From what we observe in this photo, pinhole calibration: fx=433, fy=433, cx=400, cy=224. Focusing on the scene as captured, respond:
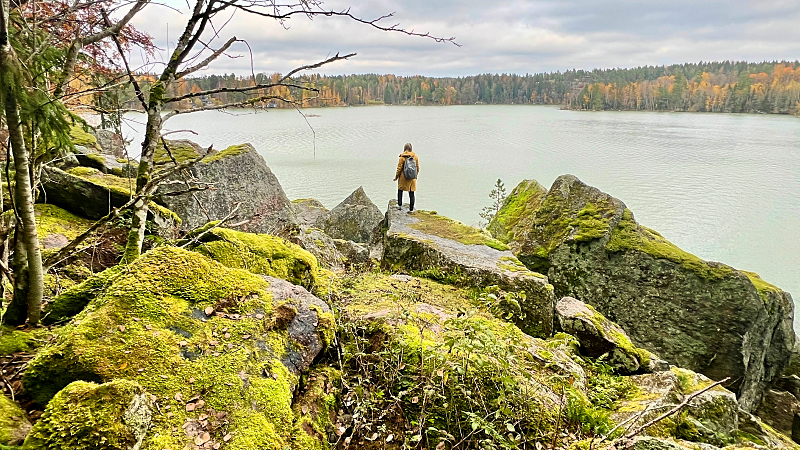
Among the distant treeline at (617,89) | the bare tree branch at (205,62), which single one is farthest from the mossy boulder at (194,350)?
the distant treeline at (617,89)

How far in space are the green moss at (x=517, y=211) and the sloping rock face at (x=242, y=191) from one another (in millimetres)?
5464

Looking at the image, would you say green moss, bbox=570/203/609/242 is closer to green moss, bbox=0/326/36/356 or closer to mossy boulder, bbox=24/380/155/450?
mossy boulder, bbox=24/380/155/450

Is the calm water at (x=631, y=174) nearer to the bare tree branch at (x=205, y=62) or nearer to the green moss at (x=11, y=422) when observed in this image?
the bare tree branch at (x=205, y=62)

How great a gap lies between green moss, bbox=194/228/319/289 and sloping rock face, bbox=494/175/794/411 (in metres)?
5.91

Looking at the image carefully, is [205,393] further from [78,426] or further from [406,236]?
[406,236]

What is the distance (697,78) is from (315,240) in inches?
6804

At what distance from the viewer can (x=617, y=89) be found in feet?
409

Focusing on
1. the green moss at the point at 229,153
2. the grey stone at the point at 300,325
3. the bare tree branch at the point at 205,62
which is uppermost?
the bare tree branch at the point at 205,62

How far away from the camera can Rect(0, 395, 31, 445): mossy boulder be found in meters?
2.09

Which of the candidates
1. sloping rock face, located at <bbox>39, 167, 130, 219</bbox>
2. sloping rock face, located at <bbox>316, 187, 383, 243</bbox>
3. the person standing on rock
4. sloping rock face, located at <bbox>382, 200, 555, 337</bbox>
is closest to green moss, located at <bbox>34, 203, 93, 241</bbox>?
sloping rock face, located at <bbox>39, 167, 130, 219</bbox>

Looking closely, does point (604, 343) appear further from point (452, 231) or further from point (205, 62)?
point (205, 62)

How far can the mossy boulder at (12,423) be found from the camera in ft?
6.86

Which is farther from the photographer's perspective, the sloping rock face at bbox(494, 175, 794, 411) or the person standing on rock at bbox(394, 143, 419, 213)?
the person standing on rock at bbox(394, 143, 419, 213)

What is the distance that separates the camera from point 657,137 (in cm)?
5547
